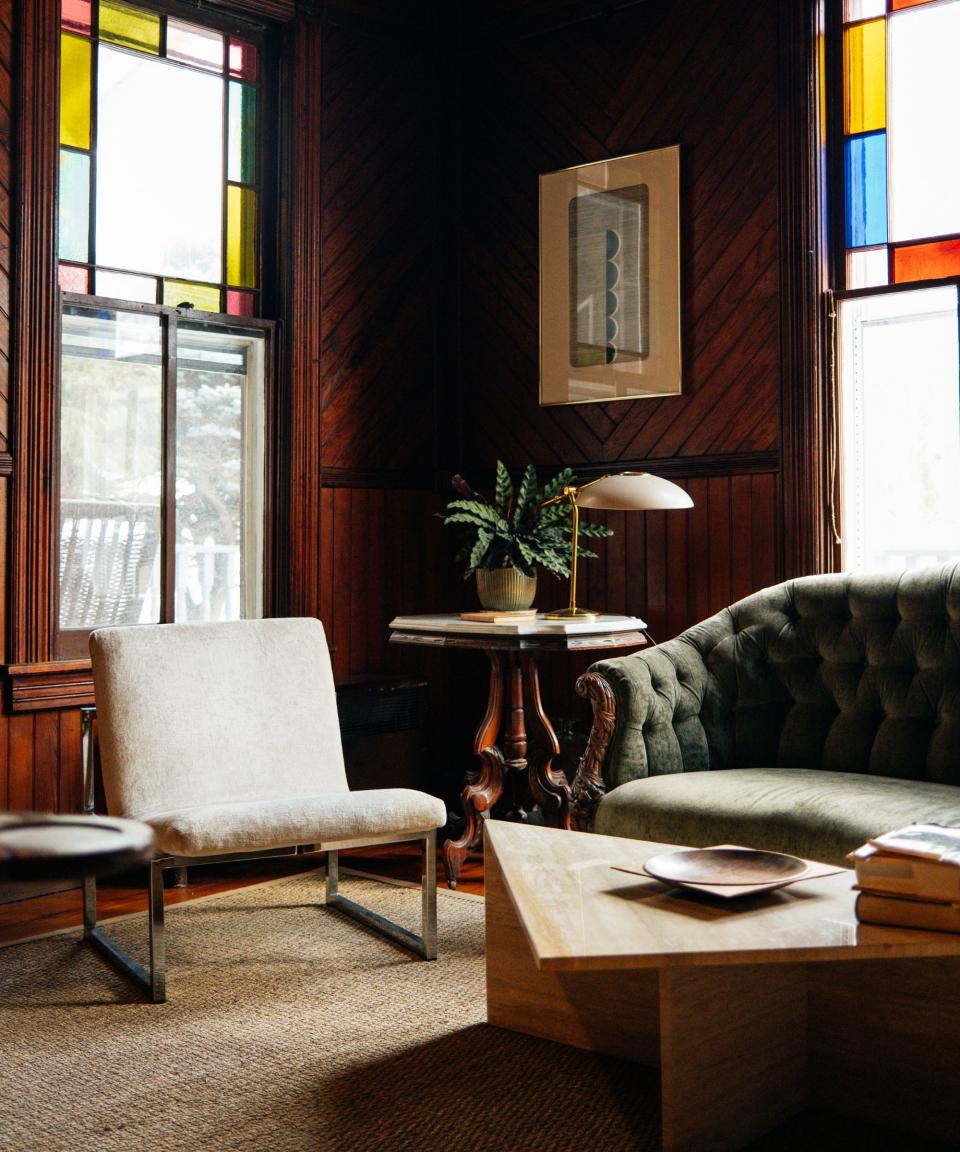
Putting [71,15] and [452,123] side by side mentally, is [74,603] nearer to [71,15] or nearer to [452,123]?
[71,15]

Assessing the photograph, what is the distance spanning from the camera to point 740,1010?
6.82ft

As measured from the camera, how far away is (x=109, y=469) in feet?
13.4

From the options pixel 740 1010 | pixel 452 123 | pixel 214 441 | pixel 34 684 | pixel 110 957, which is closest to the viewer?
pixel 740 1010

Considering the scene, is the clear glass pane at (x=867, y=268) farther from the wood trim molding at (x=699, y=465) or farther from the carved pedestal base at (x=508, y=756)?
the carved pedestal base at (x=508, y=756)

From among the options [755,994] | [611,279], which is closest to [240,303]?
[611,279]

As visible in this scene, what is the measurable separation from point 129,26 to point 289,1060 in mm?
3328

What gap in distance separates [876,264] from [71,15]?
106 inches

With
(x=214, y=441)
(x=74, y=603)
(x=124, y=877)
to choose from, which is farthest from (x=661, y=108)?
(x=124, y=877)

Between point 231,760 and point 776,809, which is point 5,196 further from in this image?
point 776,809

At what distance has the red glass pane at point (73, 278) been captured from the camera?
396 centimetres

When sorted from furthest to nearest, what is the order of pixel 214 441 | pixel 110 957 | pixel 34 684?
pixel 214 441
pixel 34 684
pixel 110 957

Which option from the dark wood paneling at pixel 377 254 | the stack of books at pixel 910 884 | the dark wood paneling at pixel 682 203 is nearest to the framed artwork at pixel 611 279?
the dark wood paneling at pixel 682 203

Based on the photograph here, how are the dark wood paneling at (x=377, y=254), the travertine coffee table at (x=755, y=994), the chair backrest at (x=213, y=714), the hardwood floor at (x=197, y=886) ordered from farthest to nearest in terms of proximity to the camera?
1. the dark wood paneling at (x=377, y=254)
2. the hardwood floor at (x=197, y=886)
3. the chair backrest at (x=213, y=714)
4. the travertine coffee table at (x=755, y=994)

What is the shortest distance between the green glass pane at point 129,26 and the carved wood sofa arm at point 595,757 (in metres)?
2.64
